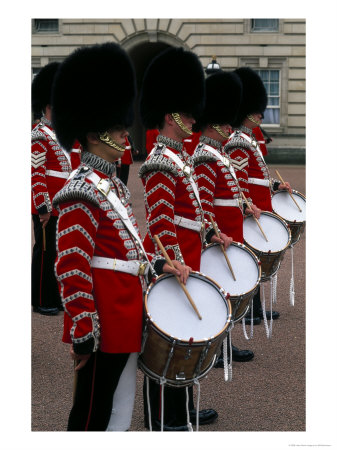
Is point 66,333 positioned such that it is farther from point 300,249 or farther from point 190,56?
point 300,249

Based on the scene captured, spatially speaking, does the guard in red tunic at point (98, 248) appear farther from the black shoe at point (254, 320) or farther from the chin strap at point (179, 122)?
the black shoe at point (254, 320)

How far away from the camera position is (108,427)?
118 inches

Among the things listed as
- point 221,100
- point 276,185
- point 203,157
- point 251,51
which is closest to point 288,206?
point 276,185

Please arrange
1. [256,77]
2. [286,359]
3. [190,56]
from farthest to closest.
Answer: [256,77] → [286,359] → [190,56]

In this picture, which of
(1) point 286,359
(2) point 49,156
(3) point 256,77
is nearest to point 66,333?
(1) point 286,359

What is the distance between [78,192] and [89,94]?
1.43 feet

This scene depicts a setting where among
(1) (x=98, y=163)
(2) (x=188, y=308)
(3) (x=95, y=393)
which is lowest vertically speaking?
(3) (x=95, y=393)

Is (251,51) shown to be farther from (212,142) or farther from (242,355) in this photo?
(242,355)

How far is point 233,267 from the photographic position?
14.2ft

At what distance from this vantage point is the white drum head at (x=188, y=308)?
2979 mm

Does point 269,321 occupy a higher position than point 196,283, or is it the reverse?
point 196,283

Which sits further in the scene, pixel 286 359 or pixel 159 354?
pixel 286 359

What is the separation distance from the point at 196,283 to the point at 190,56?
1.48 m

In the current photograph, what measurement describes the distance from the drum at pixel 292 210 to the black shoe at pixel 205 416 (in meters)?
2.44
